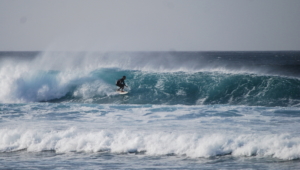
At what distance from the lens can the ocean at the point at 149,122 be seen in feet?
29.5

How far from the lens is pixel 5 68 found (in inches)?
808

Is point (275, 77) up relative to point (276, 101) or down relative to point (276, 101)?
up

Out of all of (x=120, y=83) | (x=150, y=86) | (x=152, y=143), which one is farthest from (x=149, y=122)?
(x=150, y=86)

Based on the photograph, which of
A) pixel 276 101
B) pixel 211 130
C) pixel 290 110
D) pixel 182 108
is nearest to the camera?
pixel 211 130

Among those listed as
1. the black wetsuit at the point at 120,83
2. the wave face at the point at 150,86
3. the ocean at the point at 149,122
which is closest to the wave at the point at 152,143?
the ocean at the point at 149,122

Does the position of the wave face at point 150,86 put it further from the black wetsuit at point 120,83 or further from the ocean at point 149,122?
the black wetsuit at point 120,83

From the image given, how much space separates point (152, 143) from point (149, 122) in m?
2.53

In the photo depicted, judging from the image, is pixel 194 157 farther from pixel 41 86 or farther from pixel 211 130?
pixel 41 86

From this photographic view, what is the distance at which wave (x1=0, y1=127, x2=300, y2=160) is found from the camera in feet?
30.2

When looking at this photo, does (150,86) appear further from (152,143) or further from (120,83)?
(152,143)

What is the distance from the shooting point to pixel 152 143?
9.96m

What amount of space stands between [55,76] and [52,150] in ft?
40.2

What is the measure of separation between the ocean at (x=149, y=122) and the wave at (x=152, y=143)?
0.10ft

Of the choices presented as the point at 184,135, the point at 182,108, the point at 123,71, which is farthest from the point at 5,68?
the point at 184,135
